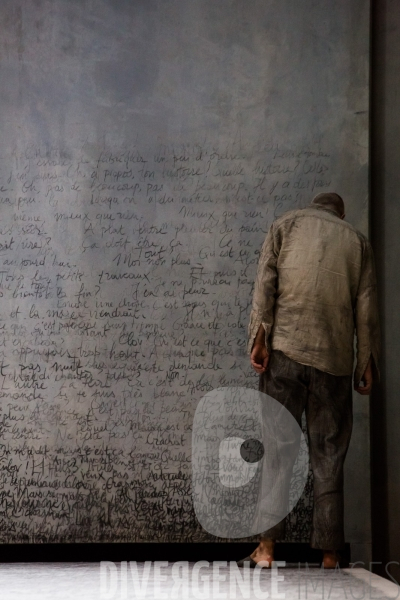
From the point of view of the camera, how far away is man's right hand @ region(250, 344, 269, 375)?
3.10 meters

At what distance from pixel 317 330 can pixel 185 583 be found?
111 centimetres

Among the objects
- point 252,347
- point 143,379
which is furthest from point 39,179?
point 252,347

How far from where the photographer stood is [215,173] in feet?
12.7

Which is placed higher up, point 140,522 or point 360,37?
point 360,37

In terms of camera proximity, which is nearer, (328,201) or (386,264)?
(328,201)

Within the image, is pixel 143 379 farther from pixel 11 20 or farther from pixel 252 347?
pixel 11 20

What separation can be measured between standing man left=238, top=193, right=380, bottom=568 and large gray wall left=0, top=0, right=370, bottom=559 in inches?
27.2

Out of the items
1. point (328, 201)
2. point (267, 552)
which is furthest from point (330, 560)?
point (328, 201)

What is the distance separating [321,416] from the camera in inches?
123

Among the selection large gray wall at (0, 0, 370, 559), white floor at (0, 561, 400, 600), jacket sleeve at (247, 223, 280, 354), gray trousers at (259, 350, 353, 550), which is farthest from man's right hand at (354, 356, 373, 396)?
white floor at (0, 561, 400, 600)

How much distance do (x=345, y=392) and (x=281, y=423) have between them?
0.31m

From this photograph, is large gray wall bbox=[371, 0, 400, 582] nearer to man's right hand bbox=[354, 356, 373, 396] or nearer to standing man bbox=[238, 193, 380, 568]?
man's right hand bbox=[354, 356, 373, 396]

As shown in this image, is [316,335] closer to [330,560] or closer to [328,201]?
[328,201]

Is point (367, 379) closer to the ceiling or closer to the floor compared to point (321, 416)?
closer to the ceiling
